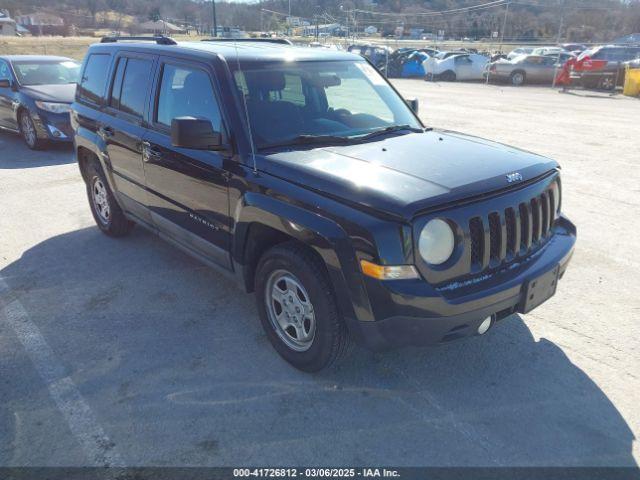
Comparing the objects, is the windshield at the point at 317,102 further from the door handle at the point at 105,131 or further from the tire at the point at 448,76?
the tire at the point at 448,76

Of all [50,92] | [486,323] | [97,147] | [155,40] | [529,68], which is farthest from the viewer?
[529,68]

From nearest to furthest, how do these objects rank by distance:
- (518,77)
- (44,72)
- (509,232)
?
(509,232) → (44,72) → (518,77)

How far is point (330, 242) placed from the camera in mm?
2732

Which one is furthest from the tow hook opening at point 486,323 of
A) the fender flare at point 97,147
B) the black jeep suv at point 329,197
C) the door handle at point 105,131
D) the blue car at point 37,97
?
the blue car at point 37,97

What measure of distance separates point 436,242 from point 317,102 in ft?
5.48

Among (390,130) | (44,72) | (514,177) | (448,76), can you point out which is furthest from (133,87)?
(448,76)

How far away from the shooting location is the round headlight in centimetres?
263

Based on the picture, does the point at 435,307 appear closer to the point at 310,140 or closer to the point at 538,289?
the point at 538,289

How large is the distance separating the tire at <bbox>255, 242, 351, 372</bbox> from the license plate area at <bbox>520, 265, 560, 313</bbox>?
3.42 feet

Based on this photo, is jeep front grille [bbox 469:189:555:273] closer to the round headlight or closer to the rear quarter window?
the round headlight

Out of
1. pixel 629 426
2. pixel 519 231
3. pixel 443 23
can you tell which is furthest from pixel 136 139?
pixel 443 23

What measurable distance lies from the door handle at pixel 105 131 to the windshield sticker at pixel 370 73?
234cm

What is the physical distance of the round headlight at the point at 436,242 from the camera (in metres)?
2.63

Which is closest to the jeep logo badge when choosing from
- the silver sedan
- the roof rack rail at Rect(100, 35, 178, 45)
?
the roof rack rail at Rect(100, 35, 178, 45)
